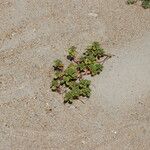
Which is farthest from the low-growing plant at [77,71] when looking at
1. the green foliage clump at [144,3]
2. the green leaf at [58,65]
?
the green foliage clump at [144,3]

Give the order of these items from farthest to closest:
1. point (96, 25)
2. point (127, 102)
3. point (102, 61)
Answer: point (96, 25)
point (102, 61)
point (127, 102)

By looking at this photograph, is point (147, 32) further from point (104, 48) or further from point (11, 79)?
point (11, 79)

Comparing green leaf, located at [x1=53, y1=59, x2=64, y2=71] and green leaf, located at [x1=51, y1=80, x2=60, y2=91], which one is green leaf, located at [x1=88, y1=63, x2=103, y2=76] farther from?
green leaf, located at [x1=51, y1=80, x2=60, y2=91]

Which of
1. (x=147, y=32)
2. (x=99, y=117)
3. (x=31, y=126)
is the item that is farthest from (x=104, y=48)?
(x=31, y=126)

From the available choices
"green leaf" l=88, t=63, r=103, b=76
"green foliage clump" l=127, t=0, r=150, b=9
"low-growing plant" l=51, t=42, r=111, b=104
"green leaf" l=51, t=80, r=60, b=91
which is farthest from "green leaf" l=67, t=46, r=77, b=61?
"green foliage clump" l=127, t=0, r=150, b=9

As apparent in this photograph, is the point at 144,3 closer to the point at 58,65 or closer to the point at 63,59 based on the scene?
the point at 63,59

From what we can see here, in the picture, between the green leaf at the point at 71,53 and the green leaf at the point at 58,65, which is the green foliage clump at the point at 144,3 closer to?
the green leaf at the point at 71,53
